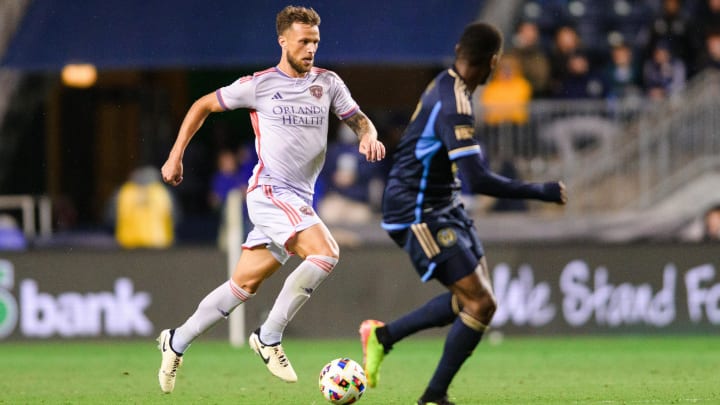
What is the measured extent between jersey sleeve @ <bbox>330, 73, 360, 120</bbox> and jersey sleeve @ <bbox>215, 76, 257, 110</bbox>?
1.68 feet

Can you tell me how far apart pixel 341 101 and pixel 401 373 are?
2.92 metres

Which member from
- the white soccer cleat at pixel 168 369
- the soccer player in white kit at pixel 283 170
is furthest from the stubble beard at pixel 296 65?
the white soccer cleat at pixel 168 369

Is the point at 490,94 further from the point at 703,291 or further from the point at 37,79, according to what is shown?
the point at 37,79

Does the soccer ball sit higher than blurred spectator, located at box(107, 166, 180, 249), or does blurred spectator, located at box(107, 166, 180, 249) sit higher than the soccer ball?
the soccer ball

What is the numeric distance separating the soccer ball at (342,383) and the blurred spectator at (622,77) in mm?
9840

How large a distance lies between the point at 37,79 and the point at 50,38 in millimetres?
2317

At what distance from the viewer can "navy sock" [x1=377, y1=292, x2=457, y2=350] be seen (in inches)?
366

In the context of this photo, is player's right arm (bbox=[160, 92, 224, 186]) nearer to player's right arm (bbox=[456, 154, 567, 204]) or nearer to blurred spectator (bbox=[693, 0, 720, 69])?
player's right arm (bbox=[456, 154, 567, 204])

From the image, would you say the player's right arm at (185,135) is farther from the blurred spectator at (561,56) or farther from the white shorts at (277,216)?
the blurred spectator at (561,56)

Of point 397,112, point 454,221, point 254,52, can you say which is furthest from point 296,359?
point 397,112

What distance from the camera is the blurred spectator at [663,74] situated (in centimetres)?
1817

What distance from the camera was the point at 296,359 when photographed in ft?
43.2

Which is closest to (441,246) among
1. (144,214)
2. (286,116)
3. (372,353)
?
(372,353)

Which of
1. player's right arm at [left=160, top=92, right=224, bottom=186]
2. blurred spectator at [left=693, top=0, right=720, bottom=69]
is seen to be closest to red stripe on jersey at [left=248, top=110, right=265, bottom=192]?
player's right arm at [left=160, top=92, right=224, bottom=186]
